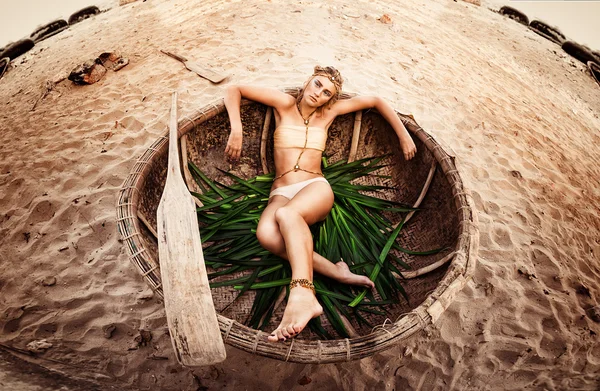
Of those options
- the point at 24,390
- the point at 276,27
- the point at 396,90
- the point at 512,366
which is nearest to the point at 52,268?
the point at 24,390

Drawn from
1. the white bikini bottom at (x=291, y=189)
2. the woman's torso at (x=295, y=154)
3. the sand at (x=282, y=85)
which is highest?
the woman's torso at (x=295, y=154)

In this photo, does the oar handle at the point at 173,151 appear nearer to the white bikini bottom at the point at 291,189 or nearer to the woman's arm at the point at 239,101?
the woman's arm at the point at 239,101

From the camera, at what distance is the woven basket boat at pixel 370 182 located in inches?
45.4

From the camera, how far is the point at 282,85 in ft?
9.56

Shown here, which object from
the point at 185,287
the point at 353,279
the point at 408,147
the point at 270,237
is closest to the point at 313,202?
the point at 270,237

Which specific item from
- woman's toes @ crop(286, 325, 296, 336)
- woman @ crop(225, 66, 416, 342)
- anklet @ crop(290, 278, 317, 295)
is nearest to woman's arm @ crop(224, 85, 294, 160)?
woman @ crop(225, 66, 416, 342)

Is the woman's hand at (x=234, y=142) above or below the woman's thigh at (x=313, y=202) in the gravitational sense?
above

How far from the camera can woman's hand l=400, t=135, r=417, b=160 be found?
1911mm

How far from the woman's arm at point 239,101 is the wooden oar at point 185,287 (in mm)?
534

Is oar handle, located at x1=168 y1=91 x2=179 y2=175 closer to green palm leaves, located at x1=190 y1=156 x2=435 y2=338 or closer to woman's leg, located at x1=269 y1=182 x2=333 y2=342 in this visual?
green palm leaves, located at x1=190 y1=156 x2=435 y2=338

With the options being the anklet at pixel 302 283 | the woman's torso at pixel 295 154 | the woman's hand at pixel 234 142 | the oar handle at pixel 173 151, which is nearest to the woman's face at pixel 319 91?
the woman's torso at pixel 295 154

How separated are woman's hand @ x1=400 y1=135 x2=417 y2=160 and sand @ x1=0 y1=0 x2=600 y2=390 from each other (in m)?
0.67

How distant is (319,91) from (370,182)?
72 centimetres

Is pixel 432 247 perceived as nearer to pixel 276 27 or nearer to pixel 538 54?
pixel 276 27
